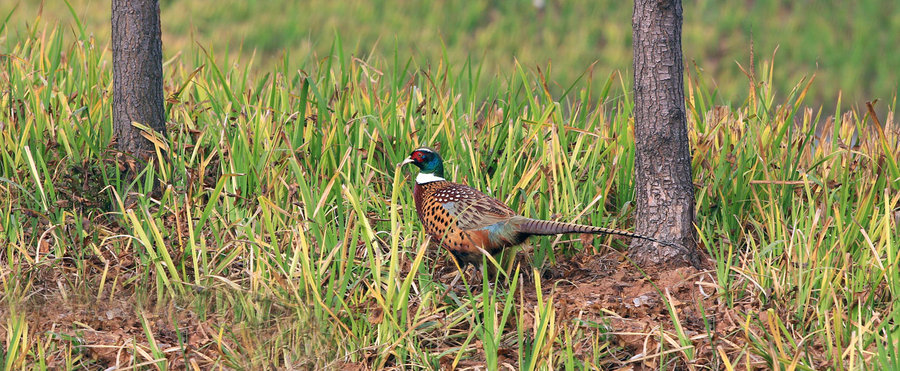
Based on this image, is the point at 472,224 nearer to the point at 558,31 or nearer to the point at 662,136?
the point at 662,136

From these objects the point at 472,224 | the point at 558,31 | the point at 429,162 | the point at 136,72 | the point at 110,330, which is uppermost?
the point at 136,72

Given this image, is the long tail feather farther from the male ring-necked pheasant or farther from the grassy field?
the grassy field

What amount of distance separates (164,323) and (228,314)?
0.21 m

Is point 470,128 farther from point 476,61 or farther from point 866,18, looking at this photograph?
point 866,18

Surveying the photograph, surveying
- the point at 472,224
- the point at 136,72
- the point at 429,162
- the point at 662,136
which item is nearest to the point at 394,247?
the point at 472,224

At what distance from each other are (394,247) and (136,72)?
160 centimetres

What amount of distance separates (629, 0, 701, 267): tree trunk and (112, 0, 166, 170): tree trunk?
199 cm

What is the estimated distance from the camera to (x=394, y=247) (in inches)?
110

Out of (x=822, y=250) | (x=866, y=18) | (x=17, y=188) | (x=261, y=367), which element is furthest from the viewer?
(x=866, y=18)

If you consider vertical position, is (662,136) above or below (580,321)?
above

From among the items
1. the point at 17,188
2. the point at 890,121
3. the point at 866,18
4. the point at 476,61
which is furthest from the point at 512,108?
the point at 866,18

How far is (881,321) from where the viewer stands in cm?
276

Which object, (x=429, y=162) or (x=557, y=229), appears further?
(x=429, y=162)

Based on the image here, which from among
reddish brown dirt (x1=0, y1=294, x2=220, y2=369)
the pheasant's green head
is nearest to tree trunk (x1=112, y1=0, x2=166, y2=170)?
reddish brown dirt (x1=0, y1=294, x2=220, y2=369)
